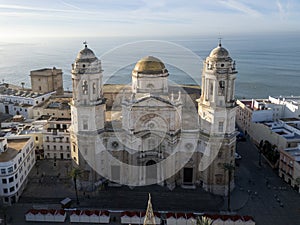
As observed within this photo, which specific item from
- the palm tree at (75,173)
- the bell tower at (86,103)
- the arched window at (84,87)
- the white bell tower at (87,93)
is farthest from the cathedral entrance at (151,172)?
the arched window at (84,87)

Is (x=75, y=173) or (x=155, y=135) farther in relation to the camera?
(x=155, y=135)

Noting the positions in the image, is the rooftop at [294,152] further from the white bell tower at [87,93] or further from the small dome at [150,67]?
the white bell tower at [87,93]

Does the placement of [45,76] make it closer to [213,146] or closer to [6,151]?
[6,151]

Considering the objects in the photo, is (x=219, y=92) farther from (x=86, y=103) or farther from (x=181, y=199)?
(x=86, y=103)

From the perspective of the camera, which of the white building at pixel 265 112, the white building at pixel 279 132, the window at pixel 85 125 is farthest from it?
the white building at pixel 265 112

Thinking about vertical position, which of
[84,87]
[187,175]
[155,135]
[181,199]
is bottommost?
[181,199]

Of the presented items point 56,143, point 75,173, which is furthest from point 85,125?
point 56,143

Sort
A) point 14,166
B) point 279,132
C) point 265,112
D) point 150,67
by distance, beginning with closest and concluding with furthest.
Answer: point 14,166, point 150,67, point 279,132, point 265,112
